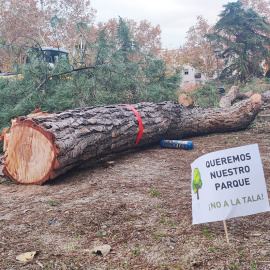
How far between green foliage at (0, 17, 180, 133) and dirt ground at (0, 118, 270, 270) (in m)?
2.22

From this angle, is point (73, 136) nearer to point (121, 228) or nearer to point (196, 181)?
point (121, 228)

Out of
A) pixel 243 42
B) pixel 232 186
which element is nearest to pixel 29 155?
pixel 232 186

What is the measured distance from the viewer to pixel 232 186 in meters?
1.88

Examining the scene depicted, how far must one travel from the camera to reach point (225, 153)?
192 centimetres

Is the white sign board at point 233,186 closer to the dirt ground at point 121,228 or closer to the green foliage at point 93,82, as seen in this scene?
the dirt ground at point 121,228

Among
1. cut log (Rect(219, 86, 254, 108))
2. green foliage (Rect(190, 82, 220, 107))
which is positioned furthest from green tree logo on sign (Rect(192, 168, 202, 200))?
green foliage (Rect(190, 82, 220, 107))

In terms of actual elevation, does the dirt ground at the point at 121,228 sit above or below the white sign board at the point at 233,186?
below

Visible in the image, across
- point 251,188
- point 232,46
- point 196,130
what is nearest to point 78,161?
point 251,188

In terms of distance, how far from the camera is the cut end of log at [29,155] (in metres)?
3.29

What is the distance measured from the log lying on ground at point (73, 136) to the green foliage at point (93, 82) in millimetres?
1130

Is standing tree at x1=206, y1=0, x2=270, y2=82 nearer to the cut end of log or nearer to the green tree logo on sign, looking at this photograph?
the cut end of log

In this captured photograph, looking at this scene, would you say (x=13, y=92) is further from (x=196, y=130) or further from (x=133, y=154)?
(x=196, y=130)

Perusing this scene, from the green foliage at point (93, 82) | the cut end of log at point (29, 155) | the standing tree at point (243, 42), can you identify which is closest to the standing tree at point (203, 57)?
the standing tree at point (243, 42)

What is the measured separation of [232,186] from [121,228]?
884 mm
